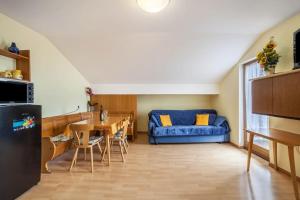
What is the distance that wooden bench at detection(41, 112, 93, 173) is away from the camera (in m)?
2.93

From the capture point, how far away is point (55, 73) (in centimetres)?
377

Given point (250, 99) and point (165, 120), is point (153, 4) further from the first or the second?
point (165, 120)

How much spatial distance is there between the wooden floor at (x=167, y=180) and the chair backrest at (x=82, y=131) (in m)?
0.45

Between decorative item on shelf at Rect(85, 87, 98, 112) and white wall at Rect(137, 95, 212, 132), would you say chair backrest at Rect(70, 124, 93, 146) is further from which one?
white wall at Rect(137, 95, 212, 132)

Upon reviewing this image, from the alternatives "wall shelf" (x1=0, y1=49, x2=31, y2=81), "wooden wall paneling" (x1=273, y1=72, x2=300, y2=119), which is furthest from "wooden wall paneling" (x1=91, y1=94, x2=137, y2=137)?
"wooden wall paneling" (x1=273, y1=72, x2=300, y2=119)

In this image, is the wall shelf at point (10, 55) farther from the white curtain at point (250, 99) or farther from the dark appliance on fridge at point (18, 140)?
the white curtain at point (250, 99)

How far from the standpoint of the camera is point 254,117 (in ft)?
13.0

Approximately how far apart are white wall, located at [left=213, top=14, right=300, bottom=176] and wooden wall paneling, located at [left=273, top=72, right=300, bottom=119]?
451mm

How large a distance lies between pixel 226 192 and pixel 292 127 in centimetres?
140

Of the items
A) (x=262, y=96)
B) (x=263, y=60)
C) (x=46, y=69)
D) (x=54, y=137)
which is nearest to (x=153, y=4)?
(x=263, y=60)

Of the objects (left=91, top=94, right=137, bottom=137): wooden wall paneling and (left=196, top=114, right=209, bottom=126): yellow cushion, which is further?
(left=91, top=94, right=137, bottom=137): wooden wall paneling

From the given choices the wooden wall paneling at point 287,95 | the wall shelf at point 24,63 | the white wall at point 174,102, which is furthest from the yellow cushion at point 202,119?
the wall shelf at point 24,63

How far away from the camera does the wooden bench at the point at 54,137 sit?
293 centimetres

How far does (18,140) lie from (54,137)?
4.36ft
